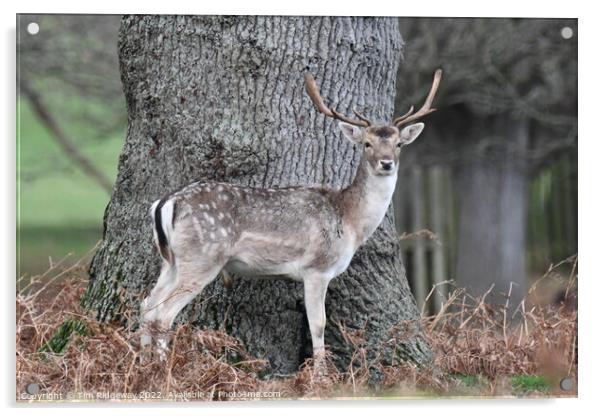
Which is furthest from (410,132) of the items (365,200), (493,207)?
(493,207)

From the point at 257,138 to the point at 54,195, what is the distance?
1.08m

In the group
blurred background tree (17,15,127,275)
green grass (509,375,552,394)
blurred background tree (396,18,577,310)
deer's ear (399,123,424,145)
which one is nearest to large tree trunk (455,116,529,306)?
blurred background tree (396,18,577,310)

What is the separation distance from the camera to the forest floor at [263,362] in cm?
647

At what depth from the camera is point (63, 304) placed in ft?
24.0

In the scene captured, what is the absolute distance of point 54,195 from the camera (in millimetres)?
6777

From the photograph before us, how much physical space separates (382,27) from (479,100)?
1.18 metres

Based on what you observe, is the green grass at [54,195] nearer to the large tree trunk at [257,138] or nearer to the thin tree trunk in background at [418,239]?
the large tree trunk at [257,138]

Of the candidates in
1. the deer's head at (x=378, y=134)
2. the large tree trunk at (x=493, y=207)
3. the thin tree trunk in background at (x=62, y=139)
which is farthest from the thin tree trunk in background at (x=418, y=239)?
the thin tree trunk in background at (x=62, y=139)

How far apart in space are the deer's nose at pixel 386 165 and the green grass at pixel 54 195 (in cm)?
156

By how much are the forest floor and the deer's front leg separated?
12 cm

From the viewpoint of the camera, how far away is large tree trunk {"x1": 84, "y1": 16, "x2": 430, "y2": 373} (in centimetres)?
679

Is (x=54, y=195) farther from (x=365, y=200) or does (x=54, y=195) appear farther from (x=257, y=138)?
(x=365, y=200)

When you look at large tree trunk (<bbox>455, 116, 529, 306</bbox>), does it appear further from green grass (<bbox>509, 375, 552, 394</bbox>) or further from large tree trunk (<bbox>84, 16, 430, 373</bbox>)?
large tree trunk (<bbox>84, 16, 430, 373</bbox>)

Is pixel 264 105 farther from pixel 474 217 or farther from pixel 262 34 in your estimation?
pixel 474 217
